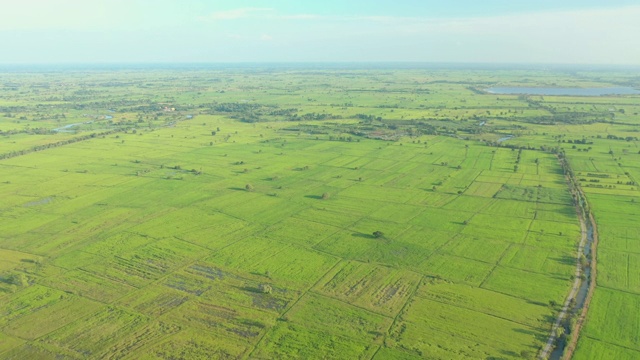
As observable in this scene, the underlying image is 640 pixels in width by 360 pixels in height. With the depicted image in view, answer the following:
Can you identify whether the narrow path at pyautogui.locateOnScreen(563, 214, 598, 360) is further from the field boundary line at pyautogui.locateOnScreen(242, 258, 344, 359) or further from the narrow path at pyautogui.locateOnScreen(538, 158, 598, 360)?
the field boundary line at pyautogui.locateOnScreen(242, 258, 344, 359)

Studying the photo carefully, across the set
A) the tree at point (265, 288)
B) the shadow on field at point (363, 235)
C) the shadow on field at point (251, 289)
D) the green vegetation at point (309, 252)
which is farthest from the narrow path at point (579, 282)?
the shadow on field at point (251, 289)

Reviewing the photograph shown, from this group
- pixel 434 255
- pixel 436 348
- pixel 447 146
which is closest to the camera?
pixel 436 348

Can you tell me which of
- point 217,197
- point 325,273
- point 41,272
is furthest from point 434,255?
point 41,272

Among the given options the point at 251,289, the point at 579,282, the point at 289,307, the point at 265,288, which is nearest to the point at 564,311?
the point at 579,282

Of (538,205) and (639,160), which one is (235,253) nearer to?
(538,205)

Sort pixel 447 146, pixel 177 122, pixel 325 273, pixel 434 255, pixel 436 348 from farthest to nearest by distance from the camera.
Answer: pixel 177 122
pixel 447 146
pixel 434 255
pixel 325 273
pixel 436 348

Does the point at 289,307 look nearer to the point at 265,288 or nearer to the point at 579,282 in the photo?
the point at 265,288

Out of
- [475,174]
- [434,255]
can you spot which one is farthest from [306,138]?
[434,255]

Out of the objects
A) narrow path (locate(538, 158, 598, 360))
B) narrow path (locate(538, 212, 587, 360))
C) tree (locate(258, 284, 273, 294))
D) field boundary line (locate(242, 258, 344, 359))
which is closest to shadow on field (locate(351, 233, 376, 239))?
field boundary line (locate(242, 258, 344, 359))

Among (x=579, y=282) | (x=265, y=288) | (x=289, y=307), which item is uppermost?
(x=265, y=288)

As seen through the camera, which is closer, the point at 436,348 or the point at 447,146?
the point at 436,348
